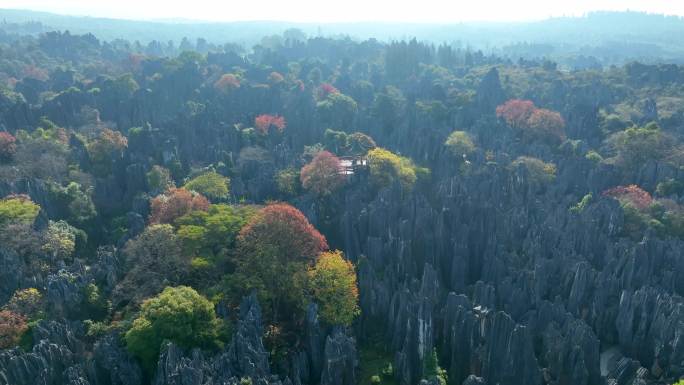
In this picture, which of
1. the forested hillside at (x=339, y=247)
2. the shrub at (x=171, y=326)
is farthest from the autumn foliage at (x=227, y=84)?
the shrub at (x=171, y=326)

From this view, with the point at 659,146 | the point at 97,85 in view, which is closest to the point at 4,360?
the point at 659,146

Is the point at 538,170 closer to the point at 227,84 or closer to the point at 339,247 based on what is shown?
the point at 339,247

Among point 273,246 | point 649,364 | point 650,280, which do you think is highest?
point 273,246

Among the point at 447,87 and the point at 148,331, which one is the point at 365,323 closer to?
the point at 148,331

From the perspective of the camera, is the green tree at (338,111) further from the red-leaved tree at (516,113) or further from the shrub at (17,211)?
the shrub at (17,211)

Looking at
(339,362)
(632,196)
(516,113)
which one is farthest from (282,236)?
(516,113)

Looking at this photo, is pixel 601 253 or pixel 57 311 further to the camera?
pixel 601 253
